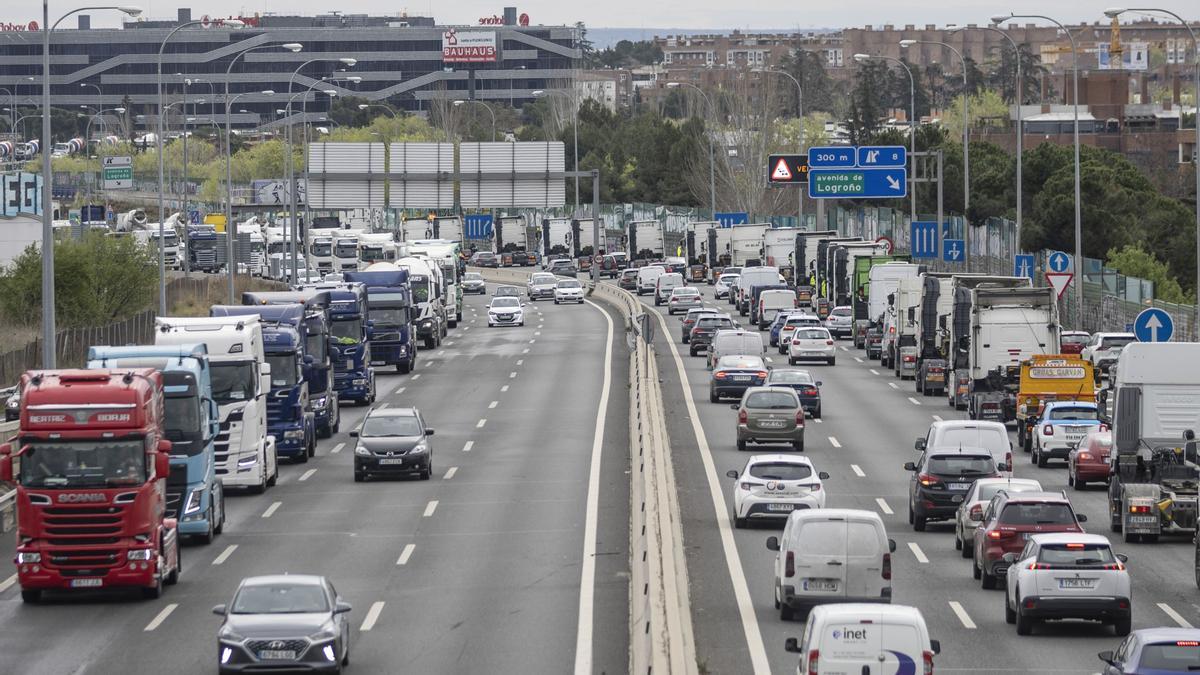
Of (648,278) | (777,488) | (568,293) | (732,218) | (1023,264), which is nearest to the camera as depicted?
(777,488)

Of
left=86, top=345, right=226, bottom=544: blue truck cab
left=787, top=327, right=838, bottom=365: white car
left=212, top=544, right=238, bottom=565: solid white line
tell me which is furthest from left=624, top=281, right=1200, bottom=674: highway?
left=787, top=327, right=838, bottom=365: white car

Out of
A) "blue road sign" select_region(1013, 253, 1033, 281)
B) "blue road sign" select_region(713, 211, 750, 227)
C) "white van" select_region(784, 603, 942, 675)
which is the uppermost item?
"blue road sign" select_region(713, 211, 750, 227)

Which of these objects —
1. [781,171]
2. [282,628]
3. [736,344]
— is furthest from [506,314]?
[282,628]

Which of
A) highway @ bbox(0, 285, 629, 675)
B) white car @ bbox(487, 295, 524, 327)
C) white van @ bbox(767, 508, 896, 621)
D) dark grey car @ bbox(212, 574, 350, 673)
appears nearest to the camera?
dark grey car @ bbox(212, 574, 350, 673)

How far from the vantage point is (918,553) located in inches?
1241

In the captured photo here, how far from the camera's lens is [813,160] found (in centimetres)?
9638

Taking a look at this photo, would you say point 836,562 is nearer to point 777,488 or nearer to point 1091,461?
point 777,488

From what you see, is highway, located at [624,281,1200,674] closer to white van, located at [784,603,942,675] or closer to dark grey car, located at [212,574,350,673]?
white van, located at [784,603,942,675]

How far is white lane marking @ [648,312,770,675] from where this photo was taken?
2319cm

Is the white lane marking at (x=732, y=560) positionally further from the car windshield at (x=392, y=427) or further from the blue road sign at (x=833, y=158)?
the blue road sign at (x=833, y=158)

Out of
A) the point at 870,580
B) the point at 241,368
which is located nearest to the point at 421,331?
the point at 241,368

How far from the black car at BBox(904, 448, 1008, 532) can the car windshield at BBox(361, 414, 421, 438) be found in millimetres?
11875

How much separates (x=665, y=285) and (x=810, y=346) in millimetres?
34207

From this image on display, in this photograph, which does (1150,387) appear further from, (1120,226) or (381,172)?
(381,172)
